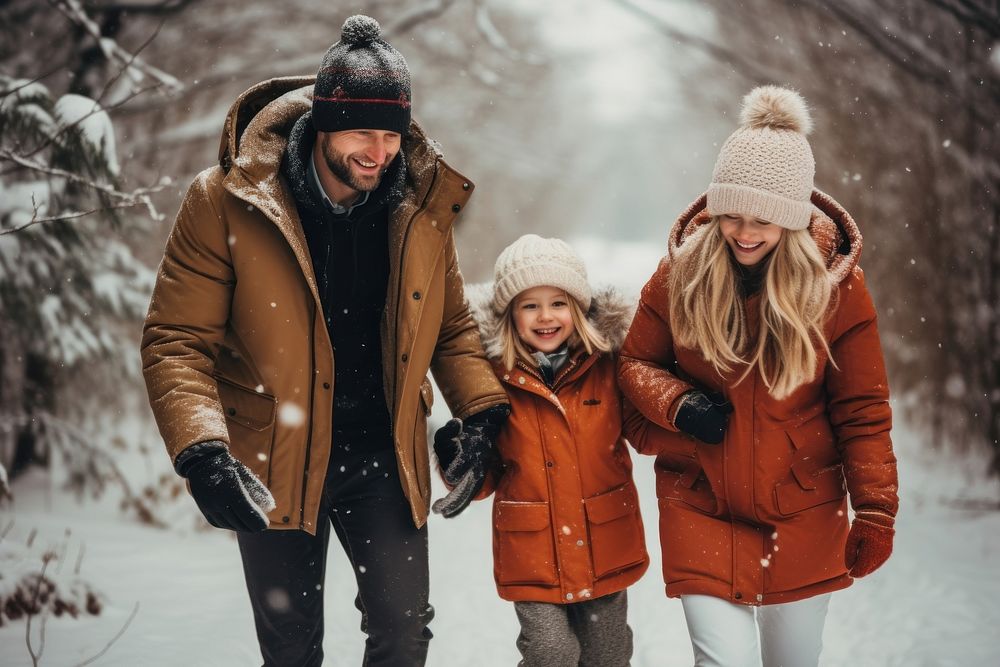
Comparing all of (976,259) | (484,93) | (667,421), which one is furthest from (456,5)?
(667,421)

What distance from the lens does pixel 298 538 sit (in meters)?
3.03

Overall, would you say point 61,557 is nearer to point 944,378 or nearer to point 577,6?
point 944,378

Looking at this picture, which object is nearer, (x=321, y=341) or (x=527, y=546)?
(x=321, y=341)

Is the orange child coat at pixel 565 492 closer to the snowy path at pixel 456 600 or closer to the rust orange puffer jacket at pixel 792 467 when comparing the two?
the rust orange puffer jacket at pixel 792 467

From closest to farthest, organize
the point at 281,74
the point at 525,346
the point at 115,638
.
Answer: the point at 525,346
the point at 115,638
the point at 281,74

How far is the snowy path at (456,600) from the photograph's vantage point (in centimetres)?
459

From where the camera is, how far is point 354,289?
118 inches

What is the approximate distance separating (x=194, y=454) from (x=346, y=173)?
1.01m

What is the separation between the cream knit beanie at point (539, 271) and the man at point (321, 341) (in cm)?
32

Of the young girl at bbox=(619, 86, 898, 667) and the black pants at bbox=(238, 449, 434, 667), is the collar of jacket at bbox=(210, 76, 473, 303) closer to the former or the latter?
the black pants at bbox=(238, 449, 434, 667)

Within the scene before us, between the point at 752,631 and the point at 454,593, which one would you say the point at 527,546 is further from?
the point at 454,593

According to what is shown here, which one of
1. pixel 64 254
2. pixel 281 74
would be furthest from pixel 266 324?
pixel 281 74

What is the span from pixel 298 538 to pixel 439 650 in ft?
6.69

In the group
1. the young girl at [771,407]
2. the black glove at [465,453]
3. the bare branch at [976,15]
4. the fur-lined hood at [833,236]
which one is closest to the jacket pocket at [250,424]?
the black glove at [465,453]
